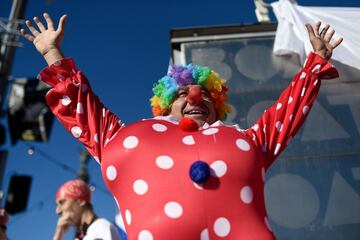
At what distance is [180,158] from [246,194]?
0.80 feet

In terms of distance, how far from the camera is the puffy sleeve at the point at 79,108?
145 centimetres

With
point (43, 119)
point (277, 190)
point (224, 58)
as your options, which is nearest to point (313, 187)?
point (277, 190)

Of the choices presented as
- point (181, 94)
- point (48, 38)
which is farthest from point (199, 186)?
point (48, 38)

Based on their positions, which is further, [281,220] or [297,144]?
[297,144]

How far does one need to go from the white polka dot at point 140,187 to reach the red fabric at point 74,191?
1423mm

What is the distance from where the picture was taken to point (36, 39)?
158cm

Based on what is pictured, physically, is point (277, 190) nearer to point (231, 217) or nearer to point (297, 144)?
point (297, 144)

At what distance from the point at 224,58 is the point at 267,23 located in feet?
1.56

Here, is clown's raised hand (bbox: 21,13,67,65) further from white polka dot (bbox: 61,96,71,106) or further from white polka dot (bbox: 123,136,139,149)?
white polka dot (bbox: 123,136,139,149)

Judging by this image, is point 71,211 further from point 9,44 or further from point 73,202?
point 9,44

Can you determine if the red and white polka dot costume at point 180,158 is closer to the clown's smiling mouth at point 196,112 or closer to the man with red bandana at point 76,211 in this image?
the clown's smiling mouth at point 196,112

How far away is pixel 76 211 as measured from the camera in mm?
2537

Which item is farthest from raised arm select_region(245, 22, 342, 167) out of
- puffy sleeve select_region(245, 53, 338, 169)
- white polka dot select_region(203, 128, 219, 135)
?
white polka dot select_region(203, 128, 219, 135)

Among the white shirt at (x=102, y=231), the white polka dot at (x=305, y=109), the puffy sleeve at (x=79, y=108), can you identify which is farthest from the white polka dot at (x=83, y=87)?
the white shirt at (x=102, y=231)
